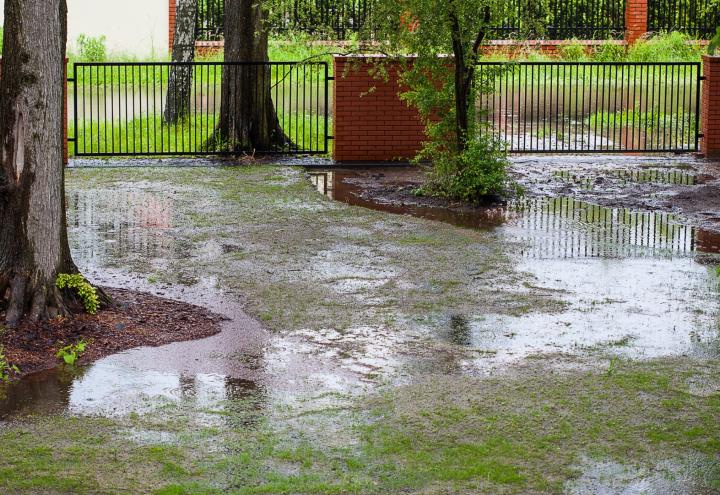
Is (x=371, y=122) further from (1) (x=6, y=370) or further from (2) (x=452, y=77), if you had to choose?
(1) (x=6, y=370)

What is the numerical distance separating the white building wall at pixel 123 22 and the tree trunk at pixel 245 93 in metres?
13.7

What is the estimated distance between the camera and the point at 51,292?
32.6 feet

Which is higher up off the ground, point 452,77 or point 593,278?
point 452,77

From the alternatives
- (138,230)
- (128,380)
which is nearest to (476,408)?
(128,380)

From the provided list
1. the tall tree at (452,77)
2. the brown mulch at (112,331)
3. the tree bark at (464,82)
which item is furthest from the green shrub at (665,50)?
the brown mulch at (112,331)

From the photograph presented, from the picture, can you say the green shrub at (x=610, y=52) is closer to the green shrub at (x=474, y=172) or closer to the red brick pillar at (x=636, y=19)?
the red brick pillar at (x=636, y=19)

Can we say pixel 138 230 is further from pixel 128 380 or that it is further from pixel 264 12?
pixel 264 12

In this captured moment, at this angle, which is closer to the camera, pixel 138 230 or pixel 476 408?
pixel 476 408

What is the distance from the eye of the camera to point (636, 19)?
34500 mm

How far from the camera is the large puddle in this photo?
8.58 meters

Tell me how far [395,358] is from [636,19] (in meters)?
27.1

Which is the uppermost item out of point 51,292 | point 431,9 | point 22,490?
point 431,9

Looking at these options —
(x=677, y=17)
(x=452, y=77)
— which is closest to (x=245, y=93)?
(x=452, y=77)

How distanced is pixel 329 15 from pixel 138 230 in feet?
69.9
